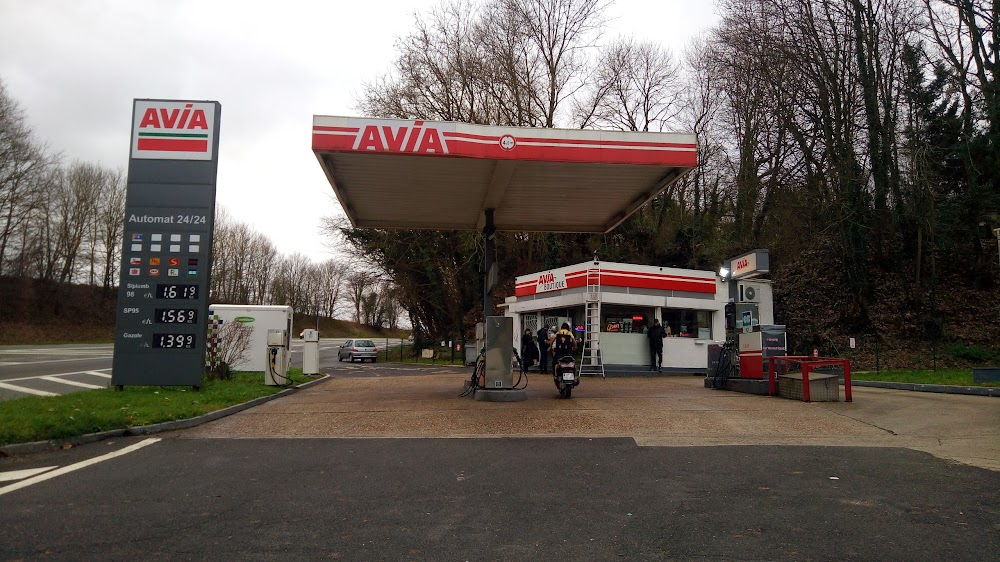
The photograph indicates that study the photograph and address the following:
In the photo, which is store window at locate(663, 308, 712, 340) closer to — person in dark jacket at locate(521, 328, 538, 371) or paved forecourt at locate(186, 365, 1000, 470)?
person in dark jacket at locate(521, 328, 538, 371)

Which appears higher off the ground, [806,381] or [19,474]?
[806,381]

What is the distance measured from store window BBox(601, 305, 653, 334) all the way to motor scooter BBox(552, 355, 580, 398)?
9657mm

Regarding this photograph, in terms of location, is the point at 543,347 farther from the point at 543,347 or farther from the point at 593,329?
the point at 593,329

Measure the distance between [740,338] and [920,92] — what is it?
16.6m

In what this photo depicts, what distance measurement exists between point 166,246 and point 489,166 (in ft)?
21.9

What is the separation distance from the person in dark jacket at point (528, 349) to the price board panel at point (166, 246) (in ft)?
41.3

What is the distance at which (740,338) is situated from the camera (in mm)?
14891

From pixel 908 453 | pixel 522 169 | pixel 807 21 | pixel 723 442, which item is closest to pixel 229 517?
pixel 723 442

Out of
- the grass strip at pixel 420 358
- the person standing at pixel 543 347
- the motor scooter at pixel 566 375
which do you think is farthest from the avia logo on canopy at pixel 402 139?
the grass strip at pixel 420 358

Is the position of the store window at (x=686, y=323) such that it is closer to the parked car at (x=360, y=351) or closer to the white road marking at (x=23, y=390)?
the white road marking at (x=23, y=390)

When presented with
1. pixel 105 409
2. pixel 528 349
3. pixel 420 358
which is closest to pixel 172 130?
pixel 105 409

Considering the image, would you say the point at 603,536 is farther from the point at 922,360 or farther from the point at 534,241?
the point at 534,241

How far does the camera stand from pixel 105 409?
10.0m

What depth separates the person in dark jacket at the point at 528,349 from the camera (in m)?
23.8
